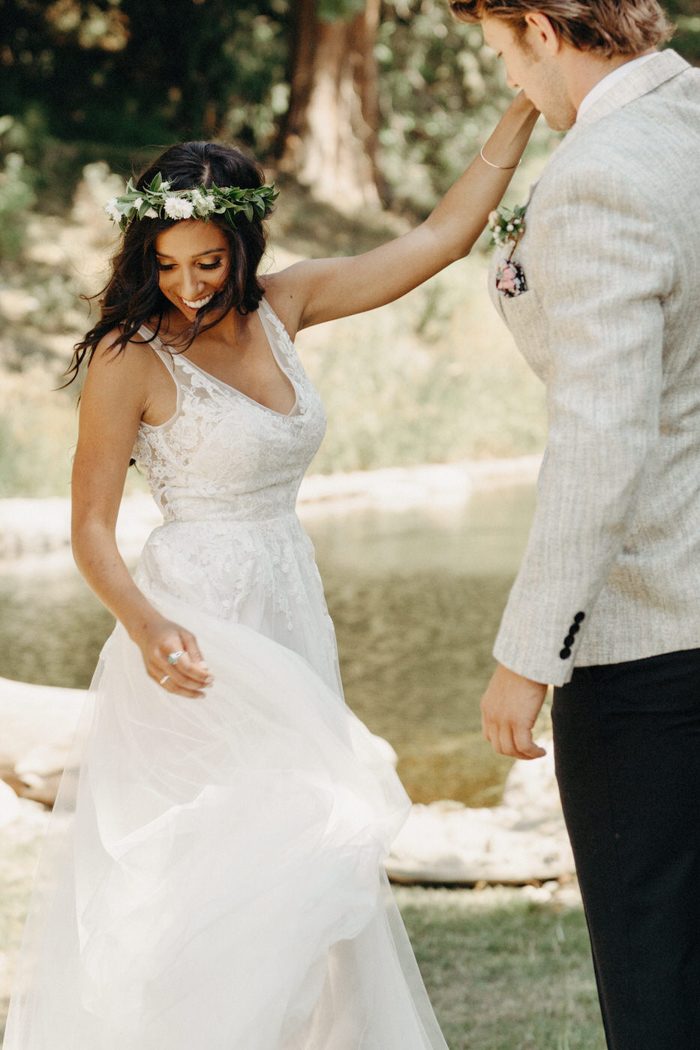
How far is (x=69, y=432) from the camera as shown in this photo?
1235 cm

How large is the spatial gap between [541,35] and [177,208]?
1007 millimetres

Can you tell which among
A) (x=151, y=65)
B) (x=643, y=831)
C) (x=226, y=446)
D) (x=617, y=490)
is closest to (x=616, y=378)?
(x=617, y=490)

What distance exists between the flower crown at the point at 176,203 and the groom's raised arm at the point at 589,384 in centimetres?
104

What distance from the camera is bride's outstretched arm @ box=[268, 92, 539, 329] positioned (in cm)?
290

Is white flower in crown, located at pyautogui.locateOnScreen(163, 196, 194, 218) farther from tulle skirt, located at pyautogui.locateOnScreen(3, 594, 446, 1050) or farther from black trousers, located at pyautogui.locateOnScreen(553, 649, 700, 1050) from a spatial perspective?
black trousers, located at pyautogui.locateOnScreen(553, 649, 700, 1050)

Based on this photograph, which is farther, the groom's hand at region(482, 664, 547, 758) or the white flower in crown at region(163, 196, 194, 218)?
the white flower in crown at region(163, 196, 194, 218)

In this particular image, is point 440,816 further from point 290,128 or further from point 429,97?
point 429,97

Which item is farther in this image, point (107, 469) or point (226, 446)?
point (226, 446)

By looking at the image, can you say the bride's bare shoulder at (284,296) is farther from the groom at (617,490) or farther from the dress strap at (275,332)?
the groom at (617,490)

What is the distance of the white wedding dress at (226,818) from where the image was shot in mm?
2492

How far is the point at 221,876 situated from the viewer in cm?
255

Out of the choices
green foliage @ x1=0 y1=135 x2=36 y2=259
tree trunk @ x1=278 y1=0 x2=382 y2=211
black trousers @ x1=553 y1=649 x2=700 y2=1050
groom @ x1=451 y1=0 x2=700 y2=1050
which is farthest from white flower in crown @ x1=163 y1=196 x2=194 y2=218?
tree trunk @ x1=278 y1=0 x2=382 y2=211

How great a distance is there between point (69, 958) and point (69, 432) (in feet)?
33.0

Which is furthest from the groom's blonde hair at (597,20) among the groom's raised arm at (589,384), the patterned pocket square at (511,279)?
the patterned pocket square at (511,279)
